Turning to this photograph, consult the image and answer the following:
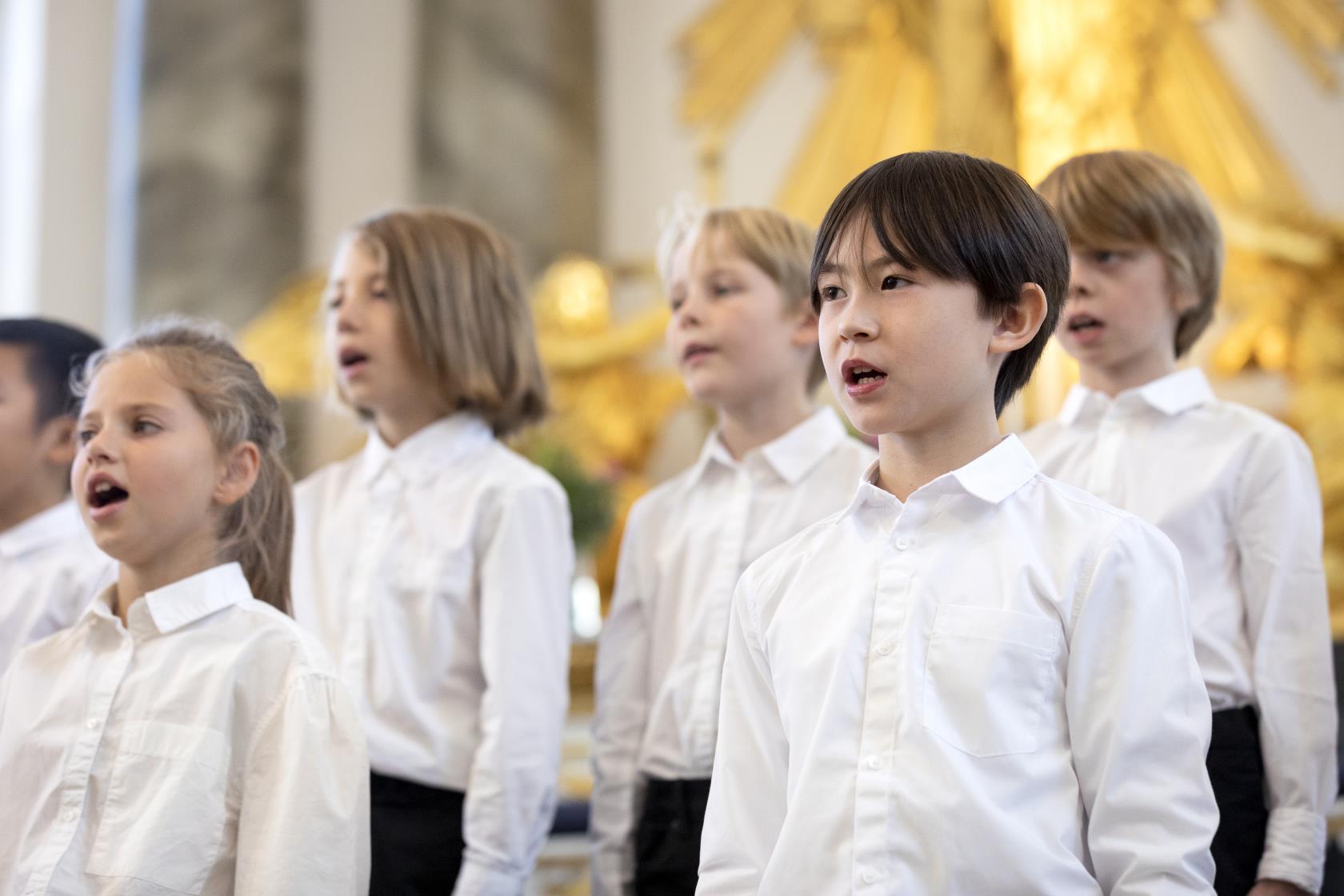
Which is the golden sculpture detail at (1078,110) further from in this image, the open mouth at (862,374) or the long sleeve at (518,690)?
the open mouth at (862,374)

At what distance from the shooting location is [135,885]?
1386 mm

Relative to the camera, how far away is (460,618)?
1.89 meters

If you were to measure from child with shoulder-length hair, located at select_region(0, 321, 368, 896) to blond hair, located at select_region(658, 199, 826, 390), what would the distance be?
0.71 metres

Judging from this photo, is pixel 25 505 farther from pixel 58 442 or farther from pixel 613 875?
pixel 613 875

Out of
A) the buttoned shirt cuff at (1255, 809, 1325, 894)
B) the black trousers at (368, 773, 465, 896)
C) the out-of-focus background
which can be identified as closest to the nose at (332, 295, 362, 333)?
the black trousers at (368, 773, 465, 896)

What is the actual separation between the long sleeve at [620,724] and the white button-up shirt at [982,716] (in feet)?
1.79

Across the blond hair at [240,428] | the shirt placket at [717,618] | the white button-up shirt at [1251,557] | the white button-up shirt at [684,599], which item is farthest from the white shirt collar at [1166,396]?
the blond hair at [240,428]

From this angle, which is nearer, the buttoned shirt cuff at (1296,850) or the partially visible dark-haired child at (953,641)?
the partially visible dark-haired child at (953,641)

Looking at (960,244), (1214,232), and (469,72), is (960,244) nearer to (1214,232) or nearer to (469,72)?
(1214,232)

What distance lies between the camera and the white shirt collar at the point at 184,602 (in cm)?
152

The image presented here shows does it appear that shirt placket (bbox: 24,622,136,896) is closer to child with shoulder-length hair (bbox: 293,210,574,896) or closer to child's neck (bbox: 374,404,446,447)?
child with shoulder-length hair (bbox: 293,210,574,896)

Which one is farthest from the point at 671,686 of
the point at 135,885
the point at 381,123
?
the point at 381,123

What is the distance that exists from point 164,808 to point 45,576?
0.66m

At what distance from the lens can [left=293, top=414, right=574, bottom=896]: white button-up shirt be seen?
1762 mm
